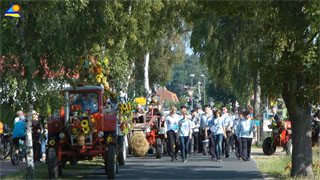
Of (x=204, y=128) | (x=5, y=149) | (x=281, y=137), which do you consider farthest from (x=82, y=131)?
(x=281, y=137)

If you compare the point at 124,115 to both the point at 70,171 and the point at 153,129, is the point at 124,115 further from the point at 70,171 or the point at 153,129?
the point at 153,129

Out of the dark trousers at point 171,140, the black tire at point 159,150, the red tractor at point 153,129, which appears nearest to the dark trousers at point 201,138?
the red tractor at point 153,129

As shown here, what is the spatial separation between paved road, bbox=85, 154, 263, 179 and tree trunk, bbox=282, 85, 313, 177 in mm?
1250

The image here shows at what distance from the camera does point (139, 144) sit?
26844 millimetres

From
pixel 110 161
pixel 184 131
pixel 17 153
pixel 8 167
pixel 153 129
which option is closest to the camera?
pixel 110 161

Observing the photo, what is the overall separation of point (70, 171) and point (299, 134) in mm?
6752

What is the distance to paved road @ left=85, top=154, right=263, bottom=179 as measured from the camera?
18.3 meters

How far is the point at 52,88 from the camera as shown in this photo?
17.5 meters

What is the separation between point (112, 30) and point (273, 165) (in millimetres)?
8620

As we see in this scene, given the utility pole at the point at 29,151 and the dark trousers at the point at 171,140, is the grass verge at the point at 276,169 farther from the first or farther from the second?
the utility pole at the point at 29,151

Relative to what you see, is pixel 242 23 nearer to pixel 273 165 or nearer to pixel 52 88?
pixel 273 165

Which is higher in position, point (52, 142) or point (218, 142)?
point (52, 142)

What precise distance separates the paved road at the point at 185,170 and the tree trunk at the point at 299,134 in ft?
4.10

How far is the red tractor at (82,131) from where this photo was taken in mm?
17406
